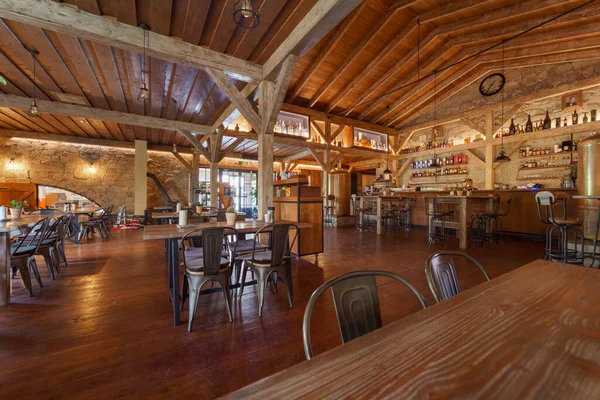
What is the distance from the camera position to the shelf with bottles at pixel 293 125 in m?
7.86

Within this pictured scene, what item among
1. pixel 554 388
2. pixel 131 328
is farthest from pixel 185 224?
pixel 554 388

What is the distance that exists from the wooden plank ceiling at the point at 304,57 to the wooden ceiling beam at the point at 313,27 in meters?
0.20

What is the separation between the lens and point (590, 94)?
20.2ft

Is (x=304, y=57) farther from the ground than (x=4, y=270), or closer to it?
farther from the ground

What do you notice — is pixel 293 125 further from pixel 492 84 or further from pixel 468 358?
pixel 468 358

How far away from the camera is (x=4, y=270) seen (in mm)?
2508

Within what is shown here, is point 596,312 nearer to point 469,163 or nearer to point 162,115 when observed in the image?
point 162,115

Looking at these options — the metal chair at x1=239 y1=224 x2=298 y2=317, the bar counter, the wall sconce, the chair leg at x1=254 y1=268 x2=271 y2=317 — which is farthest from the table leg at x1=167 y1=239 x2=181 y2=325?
the wall sconce

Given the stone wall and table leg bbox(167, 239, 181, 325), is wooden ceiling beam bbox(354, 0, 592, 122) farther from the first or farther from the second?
the stone wall

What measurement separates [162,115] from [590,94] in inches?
428

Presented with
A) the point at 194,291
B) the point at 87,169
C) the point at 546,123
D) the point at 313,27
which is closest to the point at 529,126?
the point at 546,123

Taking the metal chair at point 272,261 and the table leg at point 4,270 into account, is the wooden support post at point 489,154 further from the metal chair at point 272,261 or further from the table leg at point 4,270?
the table leg at point 4,270

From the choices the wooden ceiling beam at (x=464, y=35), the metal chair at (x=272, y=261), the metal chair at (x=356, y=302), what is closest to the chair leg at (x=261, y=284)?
the metal chair at (x=272, y=261)

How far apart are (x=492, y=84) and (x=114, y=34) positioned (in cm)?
982
